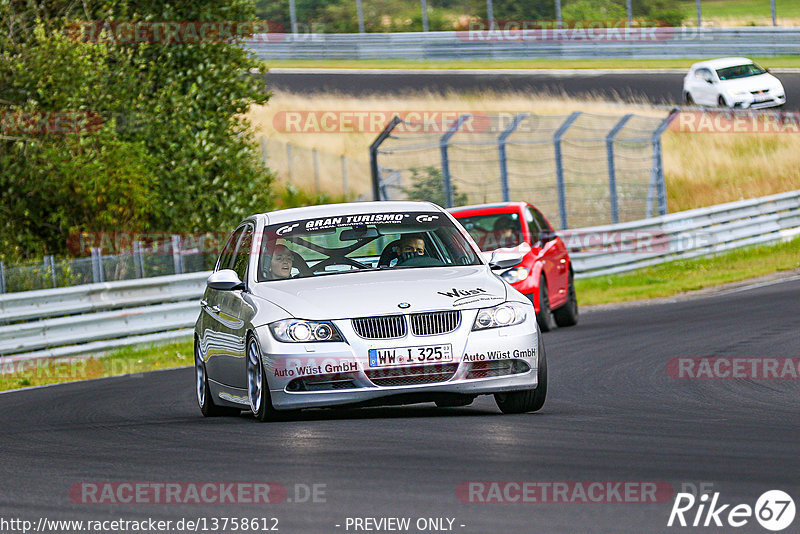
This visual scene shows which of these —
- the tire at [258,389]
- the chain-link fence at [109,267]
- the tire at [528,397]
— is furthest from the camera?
the chain-link fence at [109,267]

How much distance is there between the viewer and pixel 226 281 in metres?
10.4

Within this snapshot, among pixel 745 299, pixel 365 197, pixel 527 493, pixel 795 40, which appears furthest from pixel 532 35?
pixel 527 493

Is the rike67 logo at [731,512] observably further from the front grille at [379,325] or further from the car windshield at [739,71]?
the car windshield at [739,71]

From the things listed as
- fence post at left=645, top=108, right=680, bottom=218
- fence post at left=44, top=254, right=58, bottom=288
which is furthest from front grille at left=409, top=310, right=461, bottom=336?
fence post at left=645, top=108, right=680, bottom=218

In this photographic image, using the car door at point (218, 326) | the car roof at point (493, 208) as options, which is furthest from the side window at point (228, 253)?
the car roof at point (493, 208)

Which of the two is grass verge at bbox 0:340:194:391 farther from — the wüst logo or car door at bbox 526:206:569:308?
the wüst logo

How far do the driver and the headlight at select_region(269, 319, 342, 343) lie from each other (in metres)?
0.98

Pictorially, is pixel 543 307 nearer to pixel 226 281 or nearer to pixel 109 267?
pixel 109 267

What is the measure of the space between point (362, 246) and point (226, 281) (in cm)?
101

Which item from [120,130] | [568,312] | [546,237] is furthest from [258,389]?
[120,130]

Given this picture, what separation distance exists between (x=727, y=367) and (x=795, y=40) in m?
35.6

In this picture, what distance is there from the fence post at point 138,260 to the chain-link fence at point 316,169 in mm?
17766

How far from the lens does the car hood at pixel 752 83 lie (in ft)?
128

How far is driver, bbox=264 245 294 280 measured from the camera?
10453mm
